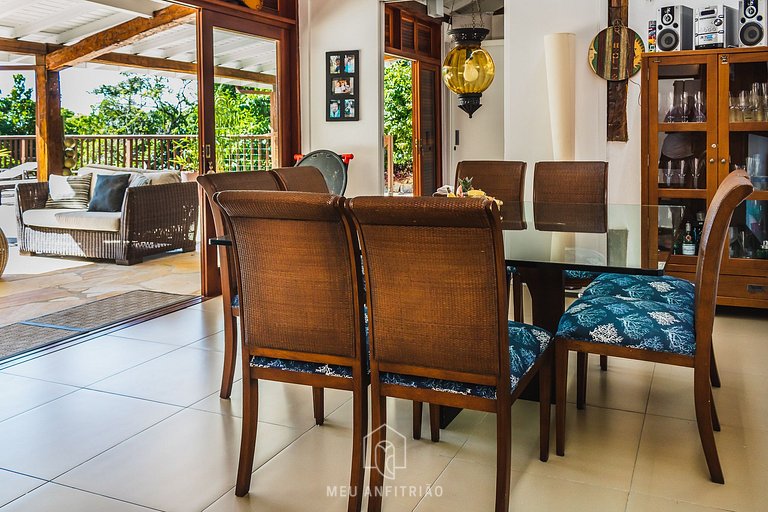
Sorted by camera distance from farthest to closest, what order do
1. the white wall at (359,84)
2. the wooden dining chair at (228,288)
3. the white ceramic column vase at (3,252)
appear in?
the white wall at (359,84)
the white ceramic column vase at (3,252)
the wooden dining chair at (228,288)

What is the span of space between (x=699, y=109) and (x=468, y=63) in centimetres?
193

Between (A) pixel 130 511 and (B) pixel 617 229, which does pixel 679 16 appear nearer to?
(B) pixel 617 229

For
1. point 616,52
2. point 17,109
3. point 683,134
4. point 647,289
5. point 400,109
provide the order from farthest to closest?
point 400,109 → point 17,109 → point 616,52 → point 683,134 → point 647,289

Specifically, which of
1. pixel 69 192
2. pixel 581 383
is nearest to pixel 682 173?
pixel 581 383

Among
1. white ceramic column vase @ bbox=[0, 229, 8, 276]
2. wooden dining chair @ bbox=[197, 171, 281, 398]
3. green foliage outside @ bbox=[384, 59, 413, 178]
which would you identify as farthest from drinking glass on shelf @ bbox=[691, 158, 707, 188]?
white ceramic column vase @ bbox=[0, 229, 8, 276]

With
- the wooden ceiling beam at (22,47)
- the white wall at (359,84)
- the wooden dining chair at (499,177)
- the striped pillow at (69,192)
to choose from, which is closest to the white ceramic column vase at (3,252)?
the striped pillow at (69,192)

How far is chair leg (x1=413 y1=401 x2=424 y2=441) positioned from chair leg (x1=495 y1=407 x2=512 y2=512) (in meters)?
0.66

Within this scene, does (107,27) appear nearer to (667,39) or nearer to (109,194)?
(109,194)

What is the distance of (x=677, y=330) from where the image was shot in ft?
7.88

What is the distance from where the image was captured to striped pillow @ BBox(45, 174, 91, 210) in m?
7.29

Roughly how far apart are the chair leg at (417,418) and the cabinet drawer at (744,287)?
9.05 feet

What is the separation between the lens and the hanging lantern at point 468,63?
11.7 feet

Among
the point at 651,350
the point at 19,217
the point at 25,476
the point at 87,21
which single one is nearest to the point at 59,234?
the point at 19,217

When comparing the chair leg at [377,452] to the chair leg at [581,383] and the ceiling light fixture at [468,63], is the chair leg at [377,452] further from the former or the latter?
the ceiling light fixture at [468,63]
